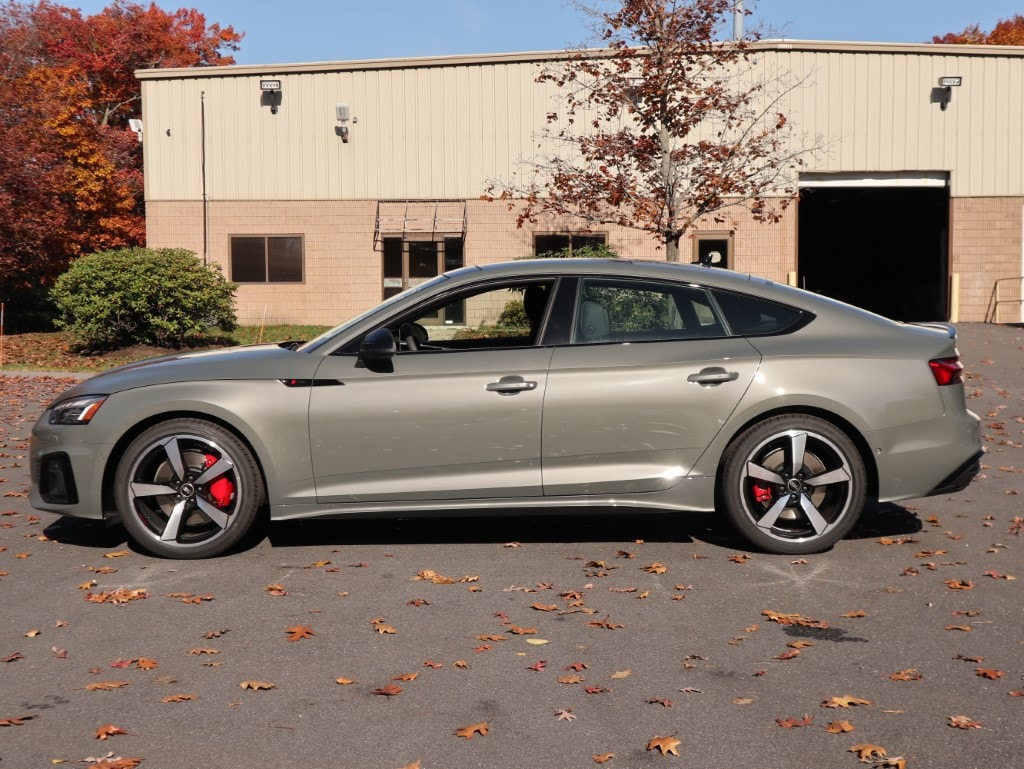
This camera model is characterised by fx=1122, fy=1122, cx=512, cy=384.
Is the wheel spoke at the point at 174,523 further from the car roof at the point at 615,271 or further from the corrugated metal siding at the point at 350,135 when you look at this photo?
the corrugated metal siding at the point at 350,135

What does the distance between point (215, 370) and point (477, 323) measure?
1.54 metres

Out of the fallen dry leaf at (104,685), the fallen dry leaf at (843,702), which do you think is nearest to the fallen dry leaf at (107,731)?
the fallen dry leaf at (104,685)

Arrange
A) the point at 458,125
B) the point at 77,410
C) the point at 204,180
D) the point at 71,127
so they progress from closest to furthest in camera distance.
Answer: the point at 77,410 < the point at 458,125 < the point at 204,180 < the point at 71,127

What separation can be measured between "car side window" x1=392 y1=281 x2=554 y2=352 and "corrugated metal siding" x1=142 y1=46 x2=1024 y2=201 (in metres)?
21.1

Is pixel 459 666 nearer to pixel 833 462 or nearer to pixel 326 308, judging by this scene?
pixel 833 462

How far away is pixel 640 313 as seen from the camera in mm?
6480

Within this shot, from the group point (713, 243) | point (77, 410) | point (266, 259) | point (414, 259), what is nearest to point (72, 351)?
point (266, 259)

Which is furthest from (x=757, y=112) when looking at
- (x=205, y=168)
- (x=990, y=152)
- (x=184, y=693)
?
(x=184, y=693)

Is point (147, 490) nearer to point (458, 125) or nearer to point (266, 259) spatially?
point (458, 125)

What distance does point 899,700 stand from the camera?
13.6ft

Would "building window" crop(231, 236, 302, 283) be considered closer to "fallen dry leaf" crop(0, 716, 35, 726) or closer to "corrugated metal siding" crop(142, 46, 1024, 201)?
"corrugated metal siding" crop(142, 46, 1024, 201)

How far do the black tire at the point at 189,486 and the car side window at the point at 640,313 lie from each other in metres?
2.02

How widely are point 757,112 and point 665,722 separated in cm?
2408

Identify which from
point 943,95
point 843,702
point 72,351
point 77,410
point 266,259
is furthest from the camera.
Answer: point 266,259
